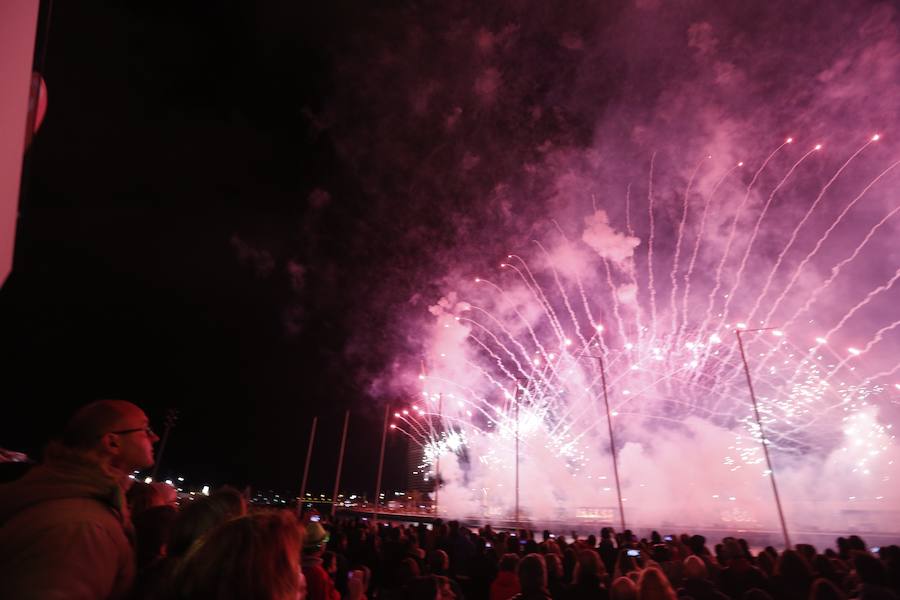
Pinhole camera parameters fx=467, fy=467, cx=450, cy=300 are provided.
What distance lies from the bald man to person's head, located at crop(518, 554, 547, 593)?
411 cm

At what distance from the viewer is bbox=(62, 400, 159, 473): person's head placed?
2400mm

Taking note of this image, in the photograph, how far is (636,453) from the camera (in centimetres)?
5497

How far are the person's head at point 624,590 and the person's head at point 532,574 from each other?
725mm

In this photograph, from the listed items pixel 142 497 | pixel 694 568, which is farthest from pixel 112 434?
pixel 694 568

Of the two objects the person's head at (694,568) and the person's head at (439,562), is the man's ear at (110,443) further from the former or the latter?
the person's head at (694,568)

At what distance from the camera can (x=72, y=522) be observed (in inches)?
71.6

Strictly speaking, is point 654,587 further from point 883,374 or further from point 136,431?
point 883,374

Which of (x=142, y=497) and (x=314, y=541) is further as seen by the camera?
(x=314, y=541)

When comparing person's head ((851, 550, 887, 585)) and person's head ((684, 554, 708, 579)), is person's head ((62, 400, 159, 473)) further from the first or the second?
person's head ((851, 550, 887, 585))

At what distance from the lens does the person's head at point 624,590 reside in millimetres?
4793

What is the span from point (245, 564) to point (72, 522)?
69 centimetres

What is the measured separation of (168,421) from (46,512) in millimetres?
47134

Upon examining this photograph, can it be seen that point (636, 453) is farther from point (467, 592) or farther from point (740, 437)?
point (467, 592)

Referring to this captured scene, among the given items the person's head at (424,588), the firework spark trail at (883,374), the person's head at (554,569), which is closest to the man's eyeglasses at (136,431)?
the person's head at (424,588)
